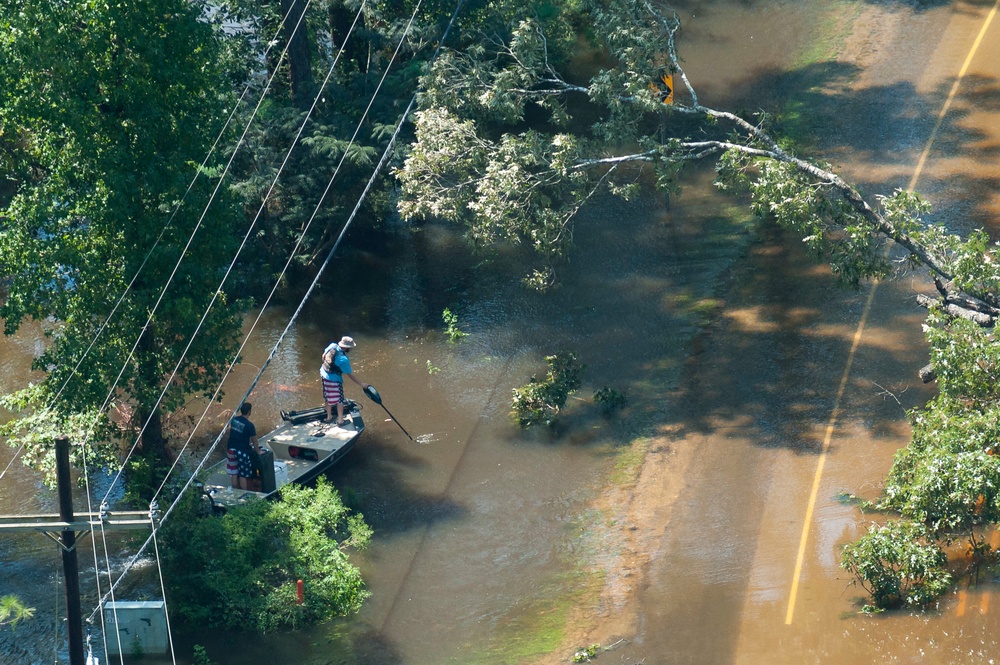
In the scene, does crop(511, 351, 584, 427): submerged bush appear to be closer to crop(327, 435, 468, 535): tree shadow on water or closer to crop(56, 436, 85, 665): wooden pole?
crop(327, 435, 468, 535): tree shadow on water

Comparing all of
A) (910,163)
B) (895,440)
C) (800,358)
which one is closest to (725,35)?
(910,163)

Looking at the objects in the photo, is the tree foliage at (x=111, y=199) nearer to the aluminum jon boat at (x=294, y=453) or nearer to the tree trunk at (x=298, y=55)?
the aluminum jon boat at (x=294, y=453)

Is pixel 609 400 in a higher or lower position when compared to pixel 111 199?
lower

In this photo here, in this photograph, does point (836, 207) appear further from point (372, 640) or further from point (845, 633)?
point (372, 640)

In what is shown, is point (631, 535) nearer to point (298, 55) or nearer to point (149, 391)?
point (149, 391)

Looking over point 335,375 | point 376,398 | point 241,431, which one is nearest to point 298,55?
point 335,375

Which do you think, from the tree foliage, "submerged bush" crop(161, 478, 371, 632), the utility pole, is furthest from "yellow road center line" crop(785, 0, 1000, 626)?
the tree foliage
